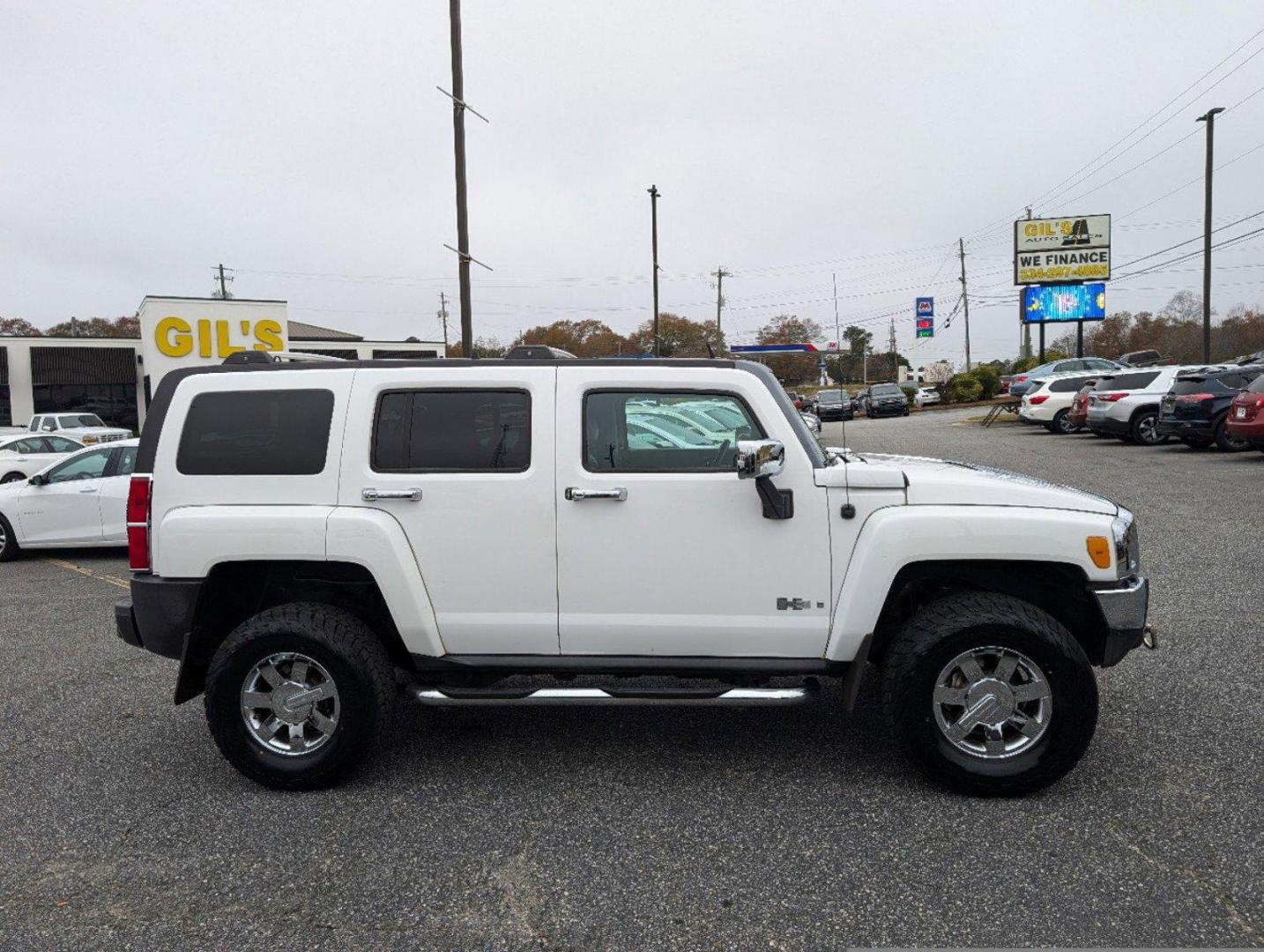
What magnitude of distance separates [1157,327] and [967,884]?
103 metres

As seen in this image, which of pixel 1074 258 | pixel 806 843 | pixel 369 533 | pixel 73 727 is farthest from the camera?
pixel 1074 258

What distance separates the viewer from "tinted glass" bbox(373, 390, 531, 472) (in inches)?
166

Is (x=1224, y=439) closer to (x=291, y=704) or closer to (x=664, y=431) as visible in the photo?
(x=664, y=431)

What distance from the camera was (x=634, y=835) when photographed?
3740mm

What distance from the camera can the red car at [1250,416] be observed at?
15180 millimetres

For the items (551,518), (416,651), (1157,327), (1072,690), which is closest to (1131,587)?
(1072,690)

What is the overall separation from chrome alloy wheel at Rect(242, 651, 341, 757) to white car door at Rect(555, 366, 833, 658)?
3.67 ft

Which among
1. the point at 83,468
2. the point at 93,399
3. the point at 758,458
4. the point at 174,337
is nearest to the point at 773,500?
the point at 758,458

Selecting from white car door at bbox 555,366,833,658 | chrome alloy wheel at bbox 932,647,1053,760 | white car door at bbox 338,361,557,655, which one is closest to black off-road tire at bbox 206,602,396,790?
white car door at bbox 338,361,557,655

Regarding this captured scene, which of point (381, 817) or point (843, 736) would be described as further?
point (843, 736)

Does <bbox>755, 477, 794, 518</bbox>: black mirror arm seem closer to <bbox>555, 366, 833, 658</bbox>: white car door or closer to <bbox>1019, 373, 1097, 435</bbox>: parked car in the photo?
<bbox>555, 366, 833, 658</bbox>: white car door

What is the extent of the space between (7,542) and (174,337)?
16761 mm

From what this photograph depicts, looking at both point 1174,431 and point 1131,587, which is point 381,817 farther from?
point 1174,431

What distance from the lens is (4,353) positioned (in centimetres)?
4028
